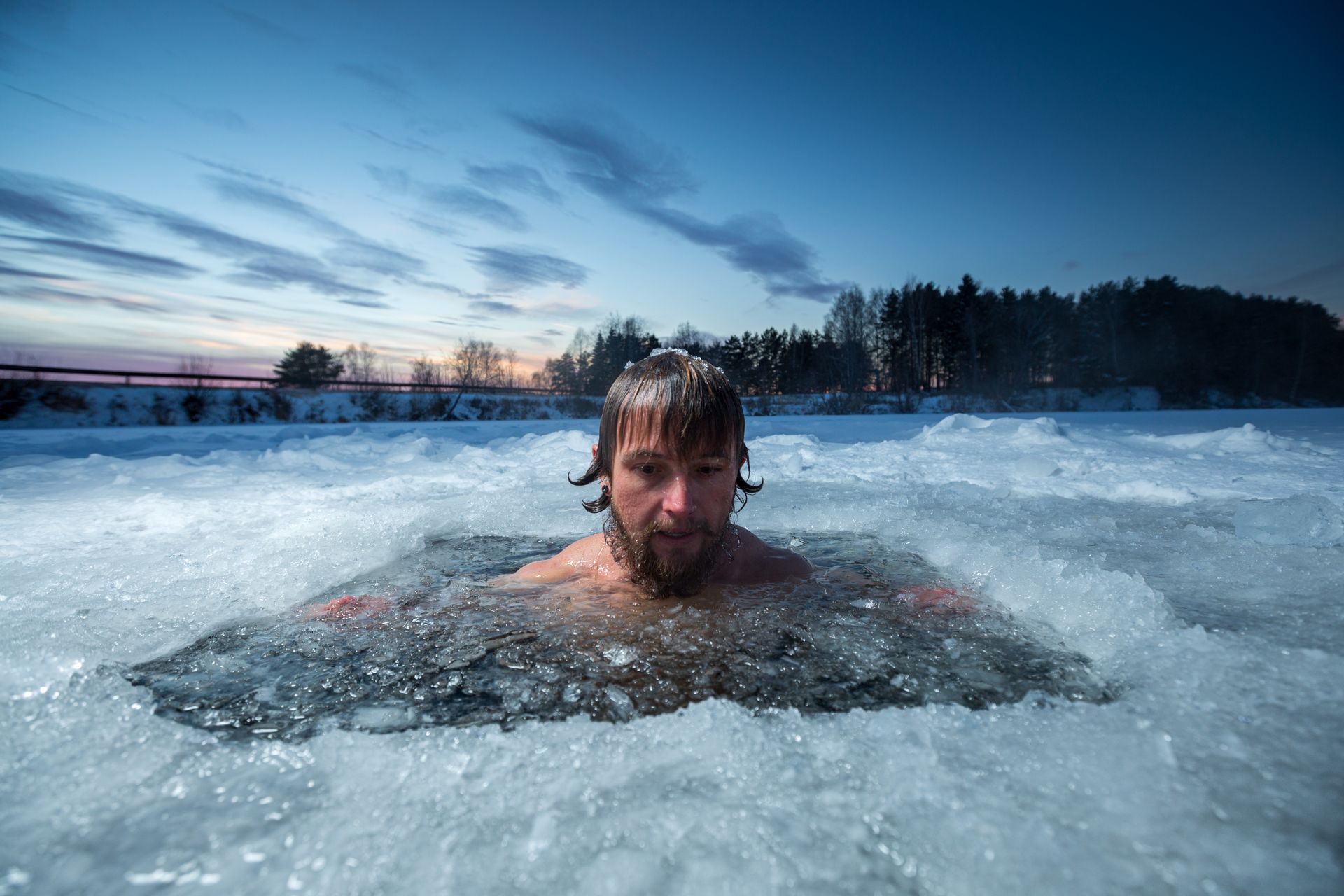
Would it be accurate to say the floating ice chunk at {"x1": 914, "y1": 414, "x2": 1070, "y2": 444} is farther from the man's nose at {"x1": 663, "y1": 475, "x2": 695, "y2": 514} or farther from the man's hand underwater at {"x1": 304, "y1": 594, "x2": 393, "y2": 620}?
the man's hand underwater at {"x1": 304, "y1": 594, "x2": 393, "y2": 620}

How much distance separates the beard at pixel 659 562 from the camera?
1.75m

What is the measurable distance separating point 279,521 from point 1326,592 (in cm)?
408

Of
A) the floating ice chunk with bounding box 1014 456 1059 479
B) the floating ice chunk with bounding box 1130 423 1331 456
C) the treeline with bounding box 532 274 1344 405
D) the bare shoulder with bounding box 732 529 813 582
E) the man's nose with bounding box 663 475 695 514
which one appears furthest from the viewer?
the treeline with bounding box 532 274 1344 405

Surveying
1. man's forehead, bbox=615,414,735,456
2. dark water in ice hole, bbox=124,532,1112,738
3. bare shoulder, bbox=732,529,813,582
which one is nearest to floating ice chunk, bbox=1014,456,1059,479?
bare shoulder, bbox=732,529,813,582

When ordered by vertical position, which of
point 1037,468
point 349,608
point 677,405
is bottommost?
point 349,608

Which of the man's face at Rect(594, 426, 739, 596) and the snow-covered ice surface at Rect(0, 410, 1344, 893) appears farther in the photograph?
the man's face at Rect(594, 426, 739, 596)

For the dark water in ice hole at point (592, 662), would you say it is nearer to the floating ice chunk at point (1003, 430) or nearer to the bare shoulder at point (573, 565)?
the bare shoulder at point (573, 565)

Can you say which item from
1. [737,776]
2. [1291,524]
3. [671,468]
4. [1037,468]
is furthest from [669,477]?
[1037,468]

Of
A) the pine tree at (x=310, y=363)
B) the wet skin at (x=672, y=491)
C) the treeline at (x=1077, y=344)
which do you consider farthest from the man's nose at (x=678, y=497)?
the pine tree at (x=310, y=363)

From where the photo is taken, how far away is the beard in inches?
68.9

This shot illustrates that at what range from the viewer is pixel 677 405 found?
1.64 metres

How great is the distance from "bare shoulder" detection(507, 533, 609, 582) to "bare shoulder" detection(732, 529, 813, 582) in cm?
52

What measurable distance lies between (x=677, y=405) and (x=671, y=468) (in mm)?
189

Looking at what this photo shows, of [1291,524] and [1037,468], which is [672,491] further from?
[1037,468]
